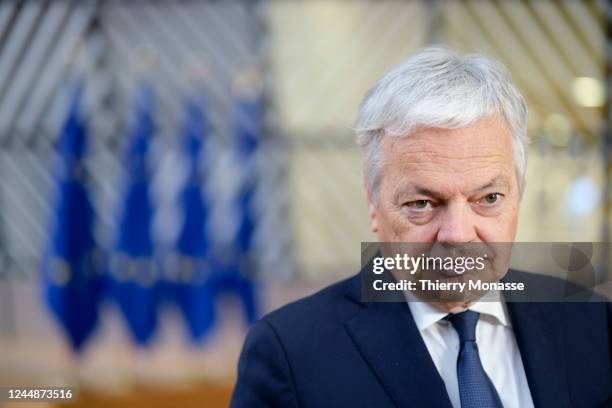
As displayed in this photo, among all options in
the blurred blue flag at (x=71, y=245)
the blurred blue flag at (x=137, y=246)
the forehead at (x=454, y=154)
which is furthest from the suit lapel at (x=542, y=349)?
the blurred blue flag at (x=137, y=246)

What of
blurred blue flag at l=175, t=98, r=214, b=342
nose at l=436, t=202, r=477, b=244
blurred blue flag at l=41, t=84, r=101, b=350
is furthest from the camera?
blurred blue flag at l=175, t=98, r=214, b=342

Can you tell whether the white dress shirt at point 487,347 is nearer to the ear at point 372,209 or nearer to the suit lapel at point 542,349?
the suit lapel at point 542,349

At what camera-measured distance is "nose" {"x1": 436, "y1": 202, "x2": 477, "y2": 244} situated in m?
1.13

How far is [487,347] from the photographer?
1256 millimetres

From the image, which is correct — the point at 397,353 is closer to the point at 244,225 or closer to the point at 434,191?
the point at 434,191

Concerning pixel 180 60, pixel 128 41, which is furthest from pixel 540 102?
pixel 128 41

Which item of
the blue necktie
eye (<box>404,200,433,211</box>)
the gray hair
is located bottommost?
the blue necktie

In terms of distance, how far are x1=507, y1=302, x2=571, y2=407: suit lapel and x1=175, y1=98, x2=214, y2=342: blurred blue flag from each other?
3.82m

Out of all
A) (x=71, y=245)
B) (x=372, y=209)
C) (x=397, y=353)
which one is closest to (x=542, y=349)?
(x=397, y=353)

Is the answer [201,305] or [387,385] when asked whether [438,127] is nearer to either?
[387,385]

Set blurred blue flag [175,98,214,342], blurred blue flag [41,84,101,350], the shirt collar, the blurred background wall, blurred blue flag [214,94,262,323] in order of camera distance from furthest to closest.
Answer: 1. the blurred background wall
2. blurred blue flag [214,94,262,323]
3. blurred blue flag [175,98,214,342]
4. blurred blue flag [41,84,101,350]
5. the shirt collar

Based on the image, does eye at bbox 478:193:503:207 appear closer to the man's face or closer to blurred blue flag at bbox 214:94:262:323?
the man's face

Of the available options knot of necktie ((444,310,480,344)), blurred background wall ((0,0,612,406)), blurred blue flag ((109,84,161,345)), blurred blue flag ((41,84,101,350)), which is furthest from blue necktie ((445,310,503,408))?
blurred background wall ((0,0,612,406))

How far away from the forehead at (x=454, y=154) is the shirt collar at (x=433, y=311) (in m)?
0.22
